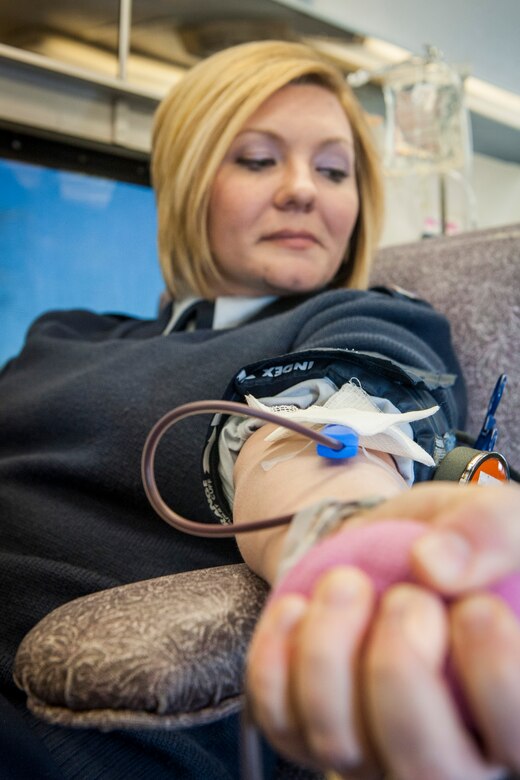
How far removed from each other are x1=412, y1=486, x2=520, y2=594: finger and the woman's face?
70cm

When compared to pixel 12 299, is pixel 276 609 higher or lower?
higher

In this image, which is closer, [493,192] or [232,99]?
[232,99]

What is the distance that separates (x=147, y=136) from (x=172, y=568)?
1467mm

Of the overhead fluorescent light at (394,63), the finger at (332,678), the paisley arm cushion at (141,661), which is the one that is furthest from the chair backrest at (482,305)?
the overhead fluorescent light at (394,63)

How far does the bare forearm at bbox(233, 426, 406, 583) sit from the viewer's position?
0.36 meters

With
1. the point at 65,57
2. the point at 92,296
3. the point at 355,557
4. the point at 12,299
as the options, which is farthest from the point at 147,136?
the point at 355,557

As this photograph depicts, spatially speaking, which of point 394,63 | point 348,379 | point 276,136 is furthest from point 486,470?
point 394,63

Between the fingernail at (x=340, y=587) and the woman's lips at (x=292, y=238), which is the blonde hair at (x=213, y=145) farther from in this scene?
the fingernail at (x=340, y=587)

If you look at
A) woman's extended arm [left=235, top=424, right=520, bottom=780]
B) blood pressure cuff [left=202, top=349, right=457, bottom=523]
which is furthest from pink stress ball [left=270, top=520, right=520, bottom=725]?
blood pressure cuff [left=202, top=349, right=457, bottom=523]

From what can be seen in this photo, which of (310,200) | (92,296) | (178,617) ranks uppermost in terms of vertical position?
(310,200)

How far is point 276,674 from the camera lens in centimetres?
22

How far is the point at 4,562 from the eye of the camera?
667 millimetres

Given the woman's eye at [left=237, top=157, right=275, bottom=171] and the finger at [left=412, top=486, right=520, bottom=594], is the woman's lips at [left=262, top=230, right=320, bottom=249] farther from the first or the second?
the finger at [left=412, top=486, right=520, bottom=594]

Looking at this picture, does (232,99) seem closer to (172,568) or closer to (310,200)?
(310,200)
